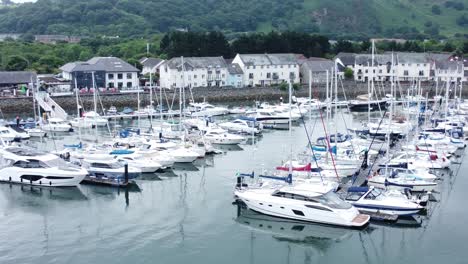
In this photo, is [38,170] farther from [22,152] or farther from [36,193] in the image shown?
[22,152]

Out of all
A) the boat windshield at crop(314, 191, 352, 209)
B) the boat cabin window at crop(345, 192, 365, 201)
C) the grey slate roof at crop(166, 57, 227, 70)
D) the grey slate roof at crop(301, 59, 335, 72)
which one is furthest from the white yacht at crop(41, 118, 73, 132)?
the grey slate roof at crop(301, 59, 335, 72)

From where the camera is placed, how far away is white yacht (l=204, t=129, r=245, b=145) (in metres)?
42.4

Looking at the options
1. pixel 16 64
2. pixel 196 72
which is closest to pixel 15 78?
pixel 16 64

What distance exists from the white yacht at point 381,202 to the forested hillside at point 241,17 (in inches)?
3881

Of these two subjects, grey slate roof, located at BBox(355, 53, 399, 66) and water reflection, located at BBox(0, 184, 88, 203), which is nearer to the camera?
water reflection, located at BBox(0, 184, 88, 203)

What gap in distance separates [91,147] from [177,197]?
28.3ft

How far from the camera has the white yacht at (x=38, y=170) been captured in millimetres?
29766

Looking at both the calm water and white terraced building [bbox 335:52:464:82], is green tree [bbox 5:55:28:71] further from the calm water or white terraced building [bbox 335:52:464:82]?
the calm water

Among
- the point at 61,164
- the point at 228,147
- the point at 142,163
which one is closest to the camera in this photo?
the point at 61,164

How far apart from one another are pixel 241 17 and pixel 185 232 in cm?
12048

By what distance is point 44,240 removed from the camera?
76.3ft

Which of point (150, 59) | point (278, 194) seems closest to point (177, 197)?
point (278, 194)

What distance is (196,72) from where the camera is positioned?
240ft

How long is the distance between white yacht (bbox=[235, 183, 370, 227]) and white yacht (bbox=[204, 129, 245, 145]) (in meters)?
16.7
